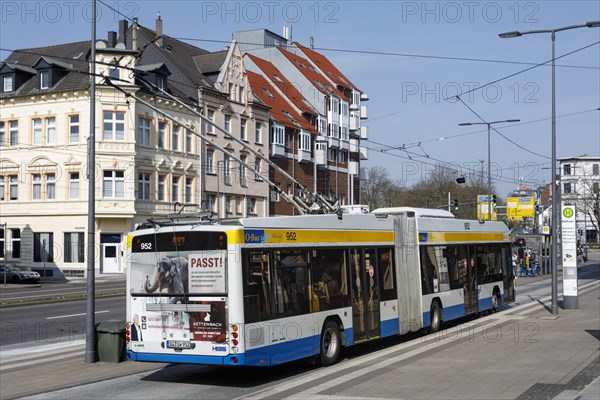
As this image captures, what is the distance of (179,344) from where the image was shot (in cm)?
1283

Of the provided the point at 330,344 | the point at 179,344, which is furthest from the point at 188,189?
the point at 179,344

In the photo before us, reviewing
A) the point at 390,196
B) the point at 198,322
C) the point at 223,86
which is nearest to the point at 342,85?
the point at 390,196

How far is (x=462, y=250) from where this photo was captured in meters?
22.3

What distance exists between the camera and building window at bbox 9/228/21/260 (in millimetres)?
53750

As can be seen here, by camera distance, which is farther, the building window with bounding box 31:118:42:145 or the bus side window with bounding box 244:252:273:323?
the building window with bounding box 31:118:42:145

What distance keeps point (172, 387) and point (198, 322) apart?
3.79 feet

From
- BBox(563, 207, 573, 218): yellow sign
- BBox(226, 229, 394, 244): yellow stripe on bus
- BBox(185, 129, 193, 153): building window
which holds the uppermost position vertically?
BBox(185, 129, 193, 153): building window

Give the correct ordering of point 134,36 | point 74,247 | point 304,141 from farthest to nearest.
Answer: point 304,141 → point 134,36 → point 74,247

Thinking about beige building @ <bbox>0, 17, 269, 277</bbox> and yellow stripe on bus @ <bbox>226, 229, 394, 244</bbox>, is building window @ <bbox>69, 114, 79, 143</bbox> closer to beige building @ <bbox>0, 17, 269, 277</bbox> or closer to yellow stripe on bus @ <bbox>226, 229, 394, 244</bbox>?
beige building @ <bbox>0, 17, 269, 277</bbox>

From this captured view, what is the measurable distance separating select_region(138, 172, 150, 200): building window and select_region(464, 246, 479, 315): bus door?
32352 mm

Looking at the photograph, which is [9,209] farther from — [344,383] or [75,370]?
[344,383]

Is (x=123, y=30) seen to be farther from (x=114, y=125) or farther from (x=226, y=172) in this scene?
(x=226, y=172)

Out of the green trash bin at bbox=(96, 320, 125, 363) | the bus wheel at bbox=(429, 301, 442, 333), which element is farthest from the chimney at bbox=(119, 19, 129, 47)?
the green trash bin at bbox=(96, 320, 125, 363)

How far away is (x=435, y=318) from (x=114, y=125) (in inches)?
1393
